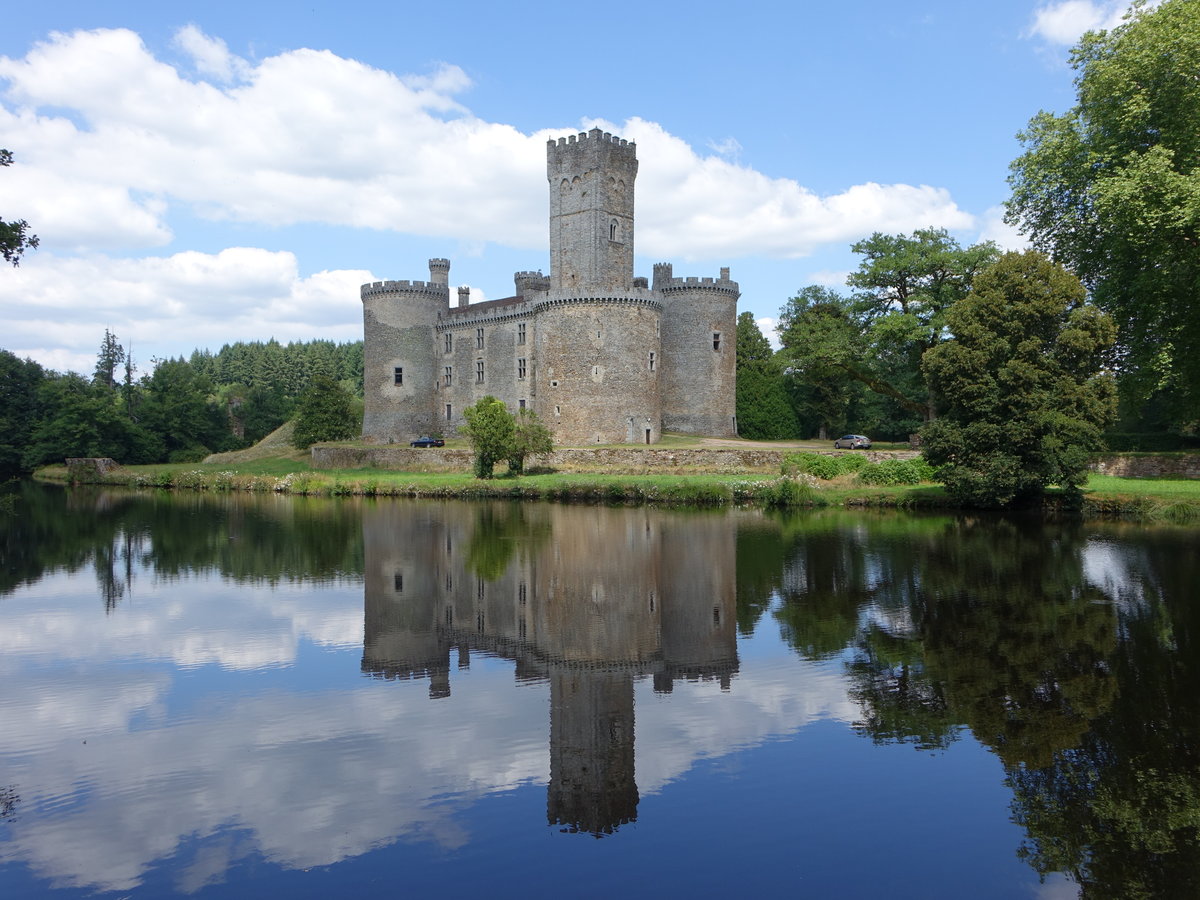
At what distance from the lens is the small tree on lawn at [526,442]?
37906 mm

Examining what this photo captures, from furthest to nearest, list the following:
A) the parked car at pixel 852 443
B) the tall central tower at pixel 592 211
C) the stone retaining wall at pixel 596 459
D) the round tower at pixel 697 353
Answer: the round tower at pixel 697 353 < the tall central tower at pixel 592 211 < the parked car at pixel 852 443 < the stone retaining wall at pixel 596 459

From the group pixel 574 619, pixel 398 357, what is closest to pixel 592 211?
pixel 398 357

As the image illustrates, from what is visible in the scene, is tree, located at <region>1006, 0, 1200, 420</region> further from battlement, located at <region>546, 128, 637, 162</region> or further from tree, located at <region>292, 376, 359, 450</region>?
tree, located at <region>292, 376, 359, 450</region>

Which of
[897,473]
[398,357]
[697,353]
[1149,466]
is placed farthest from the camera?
[398,357]

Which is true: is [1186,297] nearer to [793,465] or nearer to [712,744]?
[793,465]

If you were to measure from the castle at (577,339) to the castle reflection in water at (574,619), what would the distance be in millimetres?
20671

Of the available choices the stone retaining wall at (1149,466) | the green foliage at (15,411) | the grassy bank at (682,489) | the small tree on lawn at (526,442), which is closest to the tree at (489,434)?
the small tree on lawn at (526,442)

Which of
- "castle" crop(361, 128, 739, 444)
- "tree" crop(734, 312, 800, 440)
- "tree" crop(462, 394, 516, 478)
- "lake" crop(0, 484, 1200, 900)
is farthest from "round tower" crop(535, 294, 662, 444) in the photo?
"lake" crop(0, 484, 1200, 900)

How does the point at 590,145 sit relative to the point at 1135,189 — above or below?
above

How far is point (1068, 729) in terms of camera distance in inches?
328

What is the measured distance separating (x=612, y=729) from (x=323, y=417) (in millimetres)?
47390

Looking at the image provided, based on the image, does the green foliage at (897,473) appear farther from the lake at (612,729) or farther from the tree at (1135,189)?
the lake at (612,729)

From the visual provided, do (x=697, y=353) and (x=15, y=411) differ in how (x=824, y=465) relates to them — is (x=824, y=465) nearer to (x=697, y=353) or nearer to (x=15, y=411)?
(x=697, y=353)

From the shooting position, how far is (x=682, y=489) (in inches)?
1231
